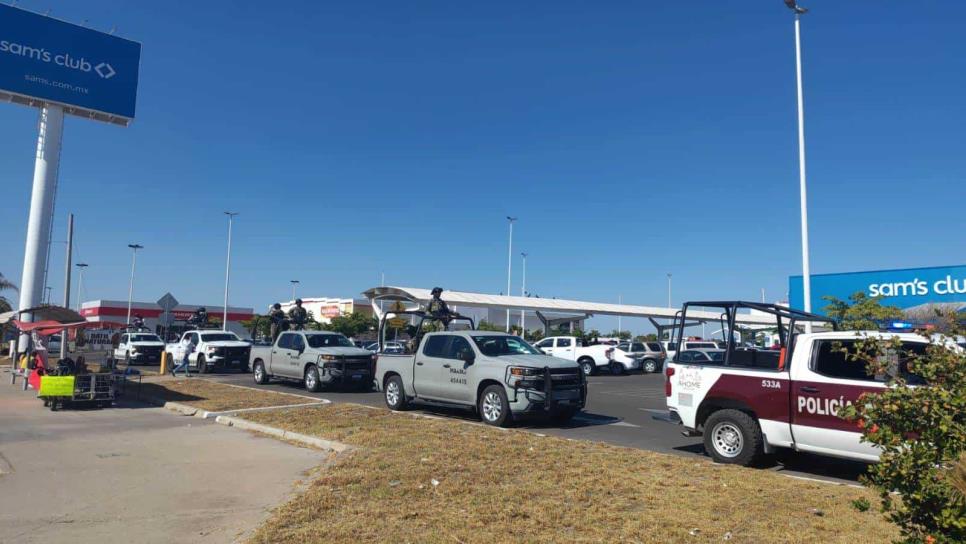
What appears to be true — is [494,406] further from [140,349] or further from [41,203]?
[41,203]

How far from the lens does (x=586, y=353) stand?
32844 millimetres

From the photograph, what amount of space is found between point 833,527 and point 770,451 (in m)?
2.90

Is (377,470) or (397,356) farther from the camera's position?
(397,356)

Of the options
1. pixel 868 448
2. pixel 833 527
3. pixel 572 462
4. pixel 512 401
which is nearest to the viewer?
pixel 833 527

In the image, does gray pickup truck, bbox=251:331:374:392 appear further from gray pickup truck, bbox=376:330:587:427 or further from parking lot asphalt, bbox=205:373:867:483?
gray pickup truck, bbox=376:330:587:427

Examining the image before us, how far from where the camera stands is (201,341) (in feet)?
92.2

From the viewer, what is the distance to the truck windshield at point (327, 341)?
2045 centimetres

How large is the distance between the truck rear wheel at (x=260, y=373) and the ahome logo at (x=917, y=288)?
19.5 metres

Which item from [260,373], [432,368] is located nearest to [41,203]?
[260,373]

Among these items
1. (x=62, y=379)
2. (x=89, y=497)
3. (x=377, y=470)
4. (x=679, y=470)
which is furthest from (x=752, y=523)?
(x=62, y=379)

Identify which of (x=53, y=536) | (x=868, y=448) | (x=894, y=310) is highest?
(x=894, y=310)

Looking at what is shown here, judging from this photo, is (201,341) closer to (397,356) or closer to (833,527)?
(397,356)

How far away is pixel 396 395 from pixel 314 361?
5372mm

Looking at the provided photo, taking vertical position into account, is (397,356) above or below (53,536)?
above
